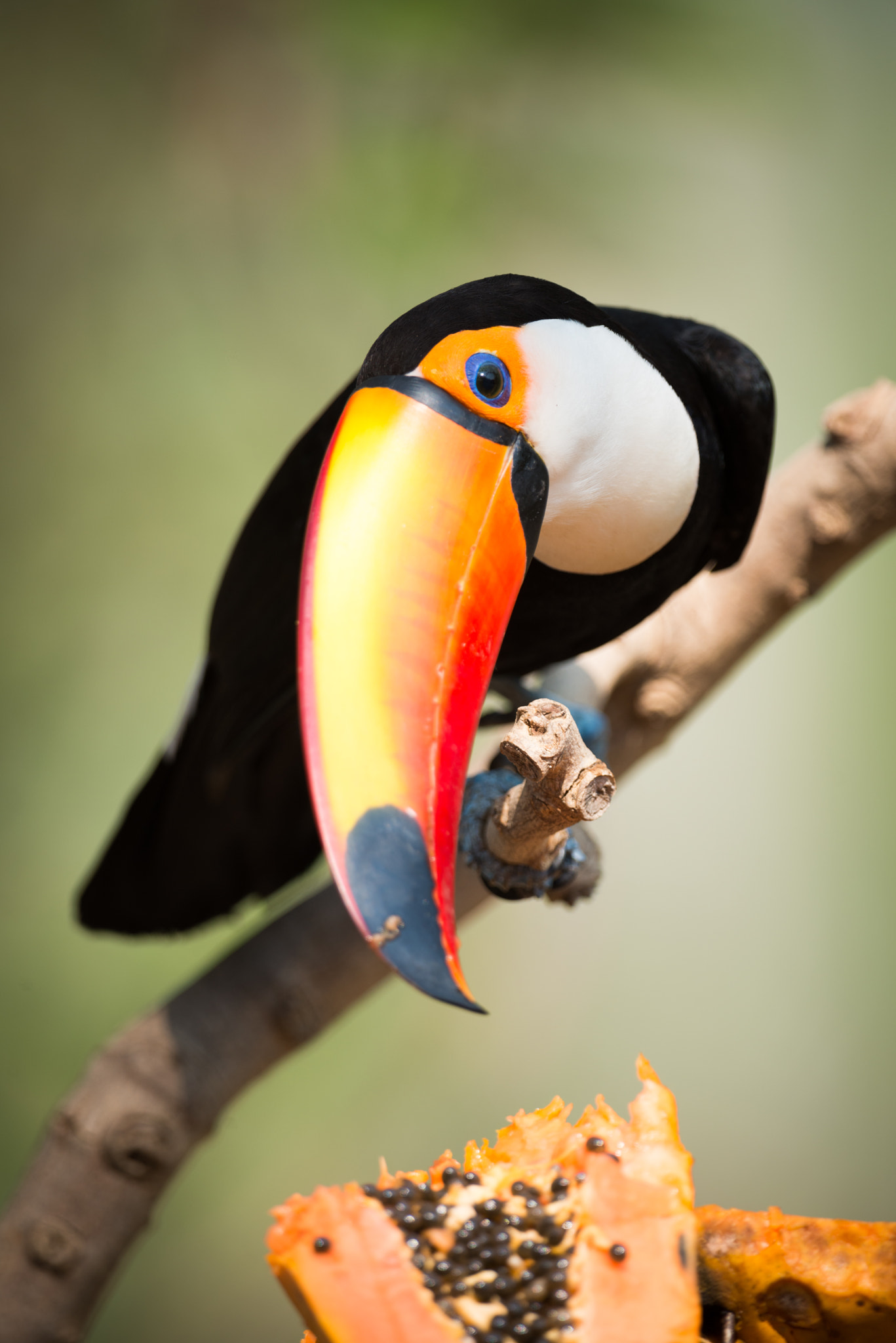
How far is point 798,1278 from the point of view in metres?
0.60

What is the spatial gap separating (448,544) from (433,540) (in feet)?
0.04

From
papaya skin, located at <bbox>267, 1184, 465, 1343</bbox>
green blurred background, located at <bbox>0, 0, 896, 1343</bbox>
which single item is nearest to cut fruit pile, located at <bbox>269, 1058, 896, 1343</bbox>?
papaya skin, located at <bbox>267, 1184, 465, 1343</bbox>

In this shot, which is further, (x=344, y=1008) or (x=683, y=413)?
(x=344, y=1008)

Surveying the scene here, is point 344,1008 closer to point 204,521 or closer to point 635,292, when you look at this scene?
point 204,521

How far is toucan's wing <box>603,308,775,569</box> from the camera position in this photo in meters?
1.08

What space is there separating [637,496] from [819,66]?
1680mm

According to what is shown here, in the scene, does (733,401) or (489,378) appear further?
(733,401)

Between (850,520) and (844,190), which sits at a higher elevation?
(844,190)

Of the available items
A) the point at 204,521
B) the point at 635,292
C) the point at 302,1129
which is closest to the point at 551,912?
the point at 302,1129

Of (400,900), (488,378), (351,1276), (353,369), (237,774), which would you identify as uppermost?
(488,378)

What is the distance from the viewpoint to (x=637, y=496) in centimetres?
96

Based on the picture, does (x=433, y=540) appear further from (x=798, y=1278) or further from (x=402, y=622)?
(x=798, y=1278)

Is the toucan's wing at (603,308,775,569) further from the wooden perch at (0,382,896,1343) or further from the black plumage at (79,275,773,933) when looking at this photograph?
the wooden perch at (0,382,896,1343)

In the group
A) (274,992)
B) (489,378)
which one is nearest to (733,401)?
(489,378)
